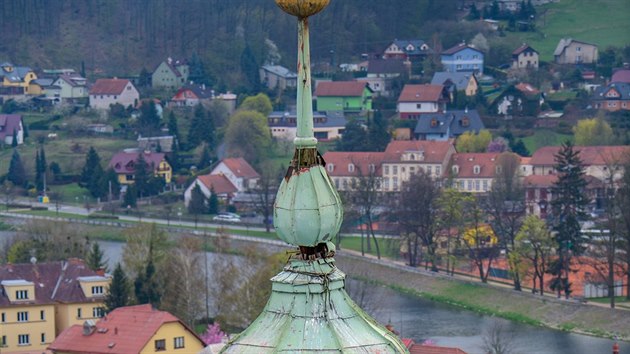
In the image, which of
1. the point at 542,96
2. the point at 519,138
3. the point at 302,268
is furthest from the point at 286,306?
the point at 542,96

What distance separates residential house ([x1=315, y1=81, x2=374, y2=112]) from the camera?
102 m

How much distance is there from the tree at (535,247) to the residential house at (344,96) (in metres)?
37.5

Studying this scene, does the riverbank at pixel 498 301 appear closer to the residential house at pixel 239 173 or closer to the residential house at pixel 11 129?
the residential house at pixel 239 173

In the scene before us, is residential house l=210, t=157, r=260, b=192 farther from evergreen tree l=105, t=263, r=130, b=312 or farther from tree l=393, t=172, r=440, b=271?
evergreen tree l=105, t=263, r=130, b=312

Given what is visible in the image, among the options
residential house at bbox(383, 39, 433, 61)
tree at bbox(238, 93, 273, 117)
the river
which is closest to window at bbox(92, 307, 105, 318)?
the river

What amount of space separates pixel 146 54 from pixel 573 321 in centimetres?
7349

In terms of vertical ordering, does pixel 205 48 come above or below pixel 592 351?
above

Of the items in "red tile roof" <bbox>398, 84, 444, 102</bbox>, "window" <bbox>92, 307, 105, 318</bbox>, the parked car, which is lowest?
"window" <bbox>92, 307, 105, 318</bbox>

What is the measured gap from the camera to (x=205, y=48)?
123 meters

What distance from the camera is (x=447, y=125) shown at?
94062mm

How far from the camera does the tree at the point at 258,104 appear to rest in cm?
9800

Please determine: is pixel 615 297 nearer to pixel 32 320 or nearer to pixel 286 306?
Result: pixel 32 320

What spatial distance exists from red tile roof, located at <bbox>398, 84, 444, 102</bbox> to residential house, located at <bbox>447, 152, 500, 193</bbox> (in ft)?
49.8

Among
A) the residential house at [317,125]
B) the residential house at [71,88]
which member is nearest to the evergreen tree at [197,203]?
the residential house at [317,125]
